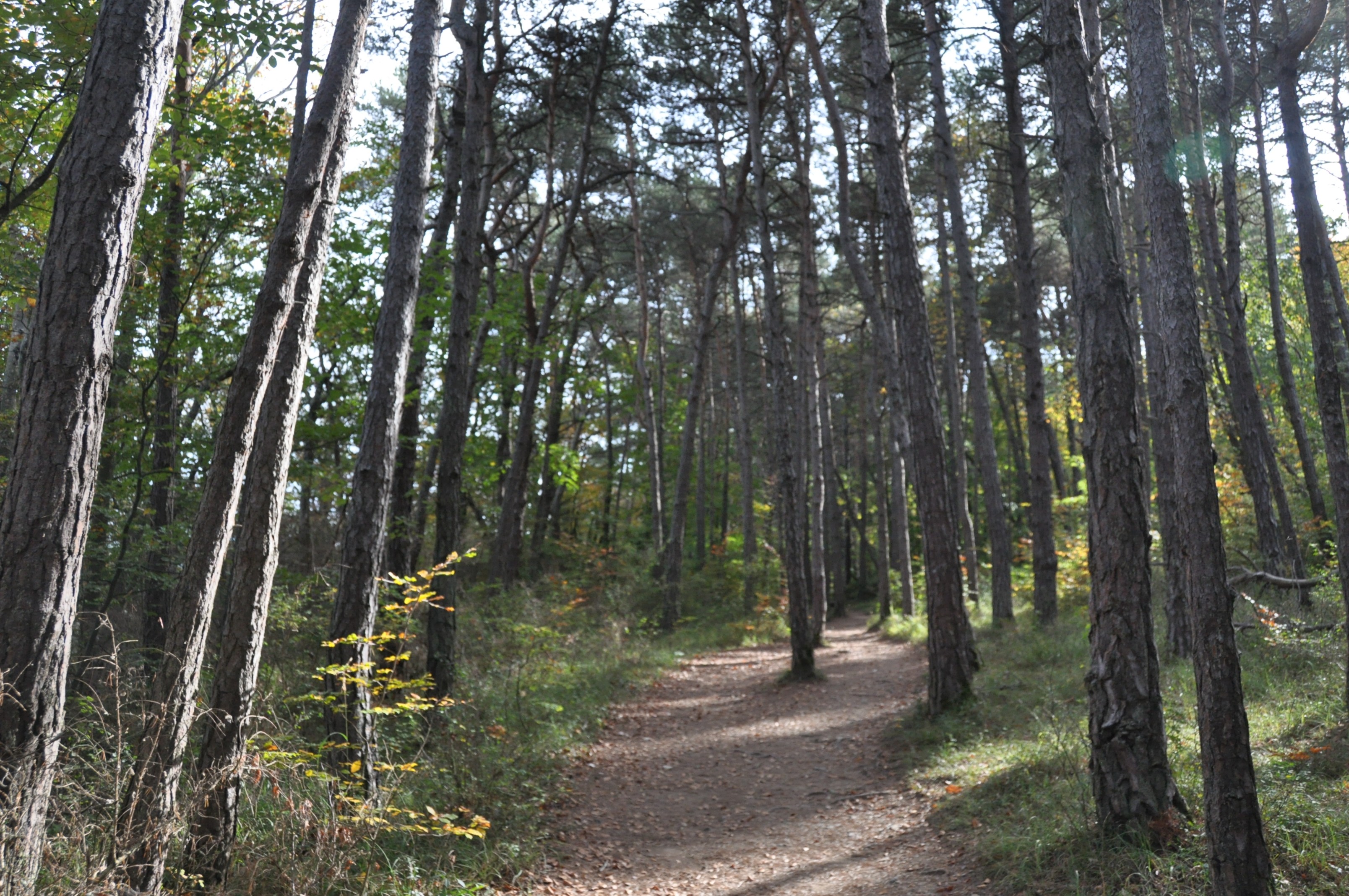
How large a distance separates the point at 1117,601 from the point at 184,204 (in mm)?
9450

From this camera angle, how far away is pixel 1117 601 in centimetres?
442

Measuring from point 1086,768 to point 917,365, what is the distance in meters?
4.36

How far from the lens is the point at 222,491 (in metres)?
4.10

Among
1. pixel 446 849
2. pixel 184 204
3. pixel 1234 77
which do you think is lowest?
pixel 446 849

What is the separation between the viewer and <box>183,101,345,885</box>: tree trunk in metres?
3.86

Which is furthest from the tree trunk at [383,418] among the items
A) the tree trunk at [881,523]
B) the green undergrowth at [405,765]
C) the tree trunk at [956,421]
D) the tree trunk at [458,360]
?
the tree trunk at [881,523]

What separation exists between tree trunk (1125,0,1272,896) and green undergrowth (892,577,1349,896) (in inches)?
12.2

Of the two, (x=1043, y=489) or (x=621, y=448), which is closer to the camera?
(x=1043, y=489)

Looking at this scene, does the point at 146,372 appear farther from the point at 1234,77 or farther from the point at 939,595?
the point at 1234,77

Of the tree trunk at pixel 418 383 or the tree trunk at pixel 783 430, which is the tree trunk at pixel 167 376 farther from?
the tree trunk at pixel 783 430

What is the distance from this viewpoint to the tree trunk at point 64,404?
120 inches

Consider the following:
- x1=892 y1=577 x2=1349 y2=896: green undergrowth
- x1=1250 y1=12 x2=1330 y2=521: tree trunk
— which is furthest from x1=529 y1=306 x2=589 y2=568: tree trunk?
x1=1250 y1=12 x2=1330 y2=521: tree trunk

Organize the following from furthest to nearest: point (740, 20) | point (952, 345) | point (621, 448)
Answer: point (621, 448) → point (952, 345) → point (740, 20)

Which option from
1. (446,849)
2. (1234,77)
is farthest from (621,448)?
(446,849)
